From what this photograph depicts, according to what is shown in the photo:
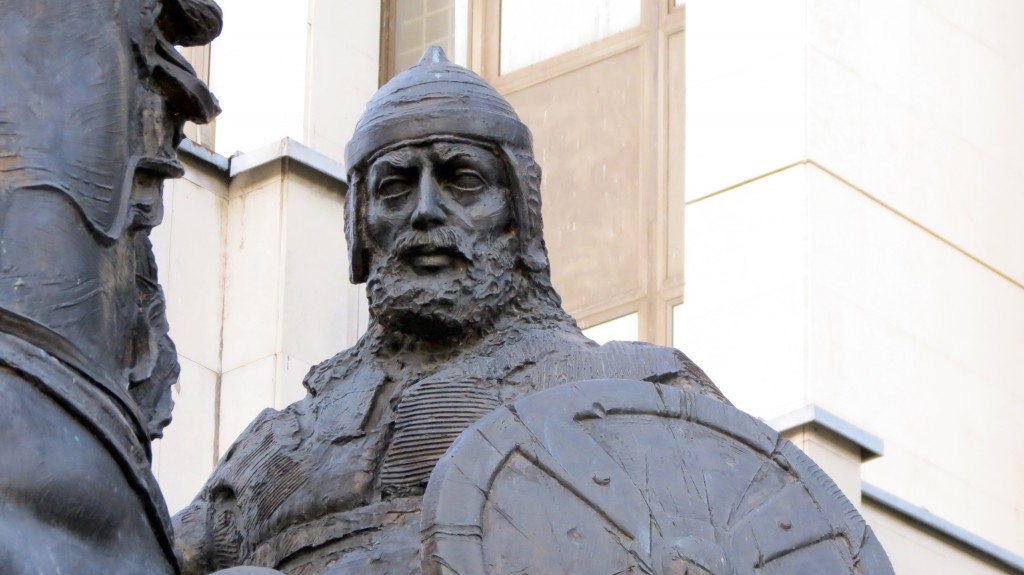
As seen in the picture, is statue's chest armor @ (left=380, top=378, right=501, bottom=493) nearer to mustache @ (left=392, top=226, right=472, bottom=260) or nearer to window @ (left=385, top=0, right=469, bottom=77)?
mustache @ (left=392, top=226, right=472, bottom=260)

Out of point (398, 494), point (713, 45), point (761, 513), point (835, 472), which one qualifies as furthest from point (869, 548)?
point (713, 45)

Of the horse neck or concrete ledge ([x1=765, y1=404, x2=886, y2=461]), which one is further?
concrete ledge ([x1=765, y1=404, x2=886, y2=461])

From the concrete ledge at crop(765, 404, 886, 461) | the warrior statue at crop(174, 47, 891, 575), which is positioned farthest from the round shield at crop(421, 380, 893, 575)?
the concrete ledge at crop(765, 404, 886, 461)

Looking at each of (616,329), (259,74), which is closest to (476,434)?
(616,329)

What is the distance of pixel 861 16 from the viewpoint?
18484 mm

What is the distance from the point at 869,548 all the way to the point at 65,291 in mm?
2292

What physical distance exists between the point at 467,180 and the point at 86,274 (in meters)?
2.11

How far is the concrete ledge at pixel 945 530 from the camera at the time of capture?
17547mm

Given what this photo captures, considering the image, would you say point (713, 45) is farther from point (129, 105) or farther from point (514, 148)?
point (129, 105)

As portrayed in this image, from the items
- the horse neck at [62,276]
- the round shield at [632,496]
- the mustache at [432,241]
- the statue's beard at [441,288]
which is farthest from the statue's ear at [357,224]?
the horse neck at [62,276]

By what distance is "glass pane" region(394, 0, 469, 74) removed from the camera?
20578 millimetres

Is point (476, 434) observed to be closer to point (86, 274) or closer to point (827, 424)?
point (86, 274)

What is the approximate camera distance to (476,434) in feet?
34.8

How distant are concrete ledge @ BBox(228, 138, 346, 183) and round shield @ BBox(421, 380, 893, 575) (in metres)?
8.34
